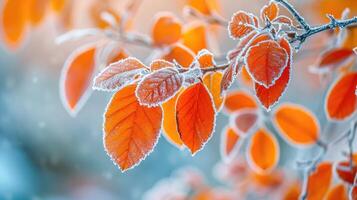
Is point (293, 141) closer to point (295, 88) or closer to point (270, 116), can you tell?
point (270, 116)

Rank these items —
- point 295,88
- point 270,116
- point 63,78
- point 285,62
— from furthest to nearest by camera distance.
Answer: point 295,88 < point 270,116 < point 63,78 < point 285,62

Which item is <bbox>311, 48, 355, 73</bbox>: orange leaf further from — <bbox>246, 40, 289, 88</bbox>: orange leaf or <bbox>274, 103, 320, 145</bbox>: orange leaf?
<bbox>246, 40, 289, 88</bbox>: orange leaf

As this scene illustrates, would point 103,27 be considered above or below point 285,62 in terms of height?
above

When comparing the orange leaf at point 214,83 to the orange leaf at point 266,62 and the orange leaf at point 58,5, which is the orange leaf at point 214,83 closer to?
the orange leaf at point 266,62

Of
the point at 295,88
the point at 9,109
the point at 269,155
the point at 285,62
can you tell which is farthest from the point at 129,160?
the point at 9,109

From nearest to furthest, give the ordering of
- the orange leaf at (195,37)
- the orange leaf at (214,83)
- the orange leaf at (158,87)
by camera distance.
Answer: the orange leaf at (158,87)
the orange leaf at (214,83)
the orange leaf at (195,37)

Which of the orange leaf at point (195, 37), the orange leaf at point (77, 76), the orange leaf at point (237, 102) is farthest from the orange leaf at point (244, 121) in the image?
the orange leaf at point (77, 76)
